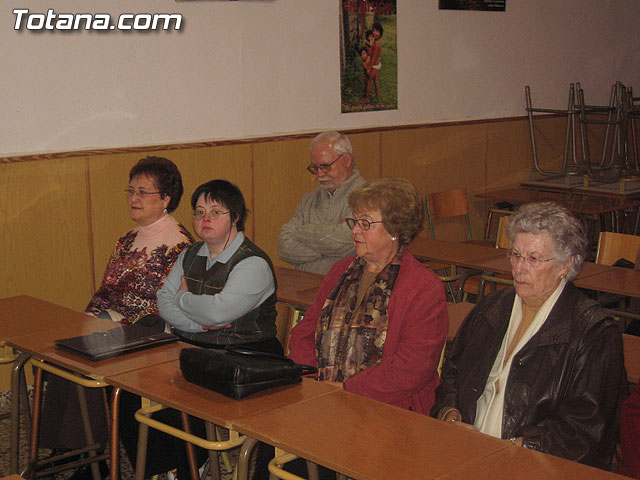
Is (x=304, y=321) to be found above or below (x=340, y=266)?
below

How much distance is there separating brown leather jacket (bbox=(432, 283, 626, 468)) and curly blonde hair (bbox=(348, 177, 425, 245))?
58 cm

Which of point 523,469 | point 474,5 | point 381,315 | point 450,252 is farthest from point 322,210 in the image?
point 474,5

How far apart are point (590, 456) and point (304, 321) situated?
1244 millimetres

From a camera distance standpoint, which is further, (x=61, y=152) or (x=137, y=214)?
(x=61, y=152)

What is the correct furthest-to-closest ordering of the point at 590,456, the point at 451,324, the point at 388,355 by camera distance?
the point at 451,324
the point at 388,355
the point at 590,456

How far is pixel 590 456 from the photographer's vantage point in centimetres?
235

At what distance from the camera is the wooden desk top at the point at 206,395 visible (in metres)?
2.38

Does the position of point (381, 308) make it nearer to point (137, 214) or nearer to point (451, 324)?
point (451, 324)

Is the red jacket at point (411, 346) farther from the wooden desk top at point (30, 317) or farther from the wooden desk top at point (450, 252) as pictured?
the wooden desk top at point (450, 252)

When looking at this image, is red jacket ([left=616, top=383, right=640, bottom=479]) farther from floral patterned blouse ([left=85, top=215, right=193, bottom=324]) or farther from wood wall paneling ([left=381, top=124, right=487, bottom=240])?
wood wall paneling ([left=381, top=124, right=487, bottom=240])

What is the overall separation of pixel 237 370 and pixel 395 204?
0.94 m

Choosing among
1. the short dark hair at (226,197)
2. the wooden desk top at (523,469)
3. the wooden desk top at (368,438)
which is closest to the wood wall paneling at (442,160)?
the short dark hair at (226,197)

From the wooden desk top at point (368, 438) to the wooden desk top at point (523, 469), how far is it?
0.11 feet

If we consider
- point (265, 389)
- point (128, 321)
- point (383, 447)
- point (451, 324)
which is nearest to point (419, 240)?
point (451, 324)
